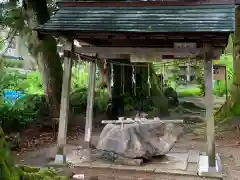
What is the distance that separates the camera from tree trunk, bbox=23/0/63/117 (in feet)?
39.8

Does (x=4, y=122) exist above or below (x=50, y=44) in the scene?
below

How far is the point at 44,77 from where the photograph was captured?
12547 mm

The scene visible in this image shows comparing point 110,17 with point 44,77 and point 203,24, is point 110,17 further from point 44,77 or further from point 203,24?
point 44,77

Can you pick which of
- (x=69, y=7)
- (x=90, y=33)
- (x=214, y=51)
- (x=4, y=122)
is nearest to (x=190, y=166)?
(x=214, y=51)

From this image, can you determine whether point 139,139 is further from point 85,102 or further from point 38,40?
point 85,102

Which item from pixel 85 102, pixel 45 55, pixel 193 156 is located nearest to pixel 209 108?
pixel 193 156

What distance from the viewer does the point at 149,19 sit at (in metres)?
7.57

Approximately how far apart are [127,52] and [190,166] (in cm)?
293

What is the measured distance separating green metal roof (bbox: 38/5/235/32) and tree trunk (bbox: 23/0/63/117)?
4182 mm

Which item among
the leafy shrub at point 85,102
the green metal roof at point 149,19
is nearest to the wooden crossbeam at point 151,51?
the green metal roof at point 149,19

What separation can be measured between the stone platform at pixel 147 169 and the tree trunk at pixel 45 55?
448cm

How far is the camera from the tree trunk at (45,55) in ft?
39.8

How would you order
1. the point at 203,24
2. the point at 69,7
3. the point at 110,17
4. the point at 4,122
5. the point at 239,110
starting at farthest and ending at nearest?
the point at 239,110 < the point at 4,122 < the point at 69,7 < the point at 110,17 < the point at 203,24

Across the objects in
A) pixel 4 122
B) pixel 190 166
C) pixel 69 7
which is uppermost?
pixel 69 7
